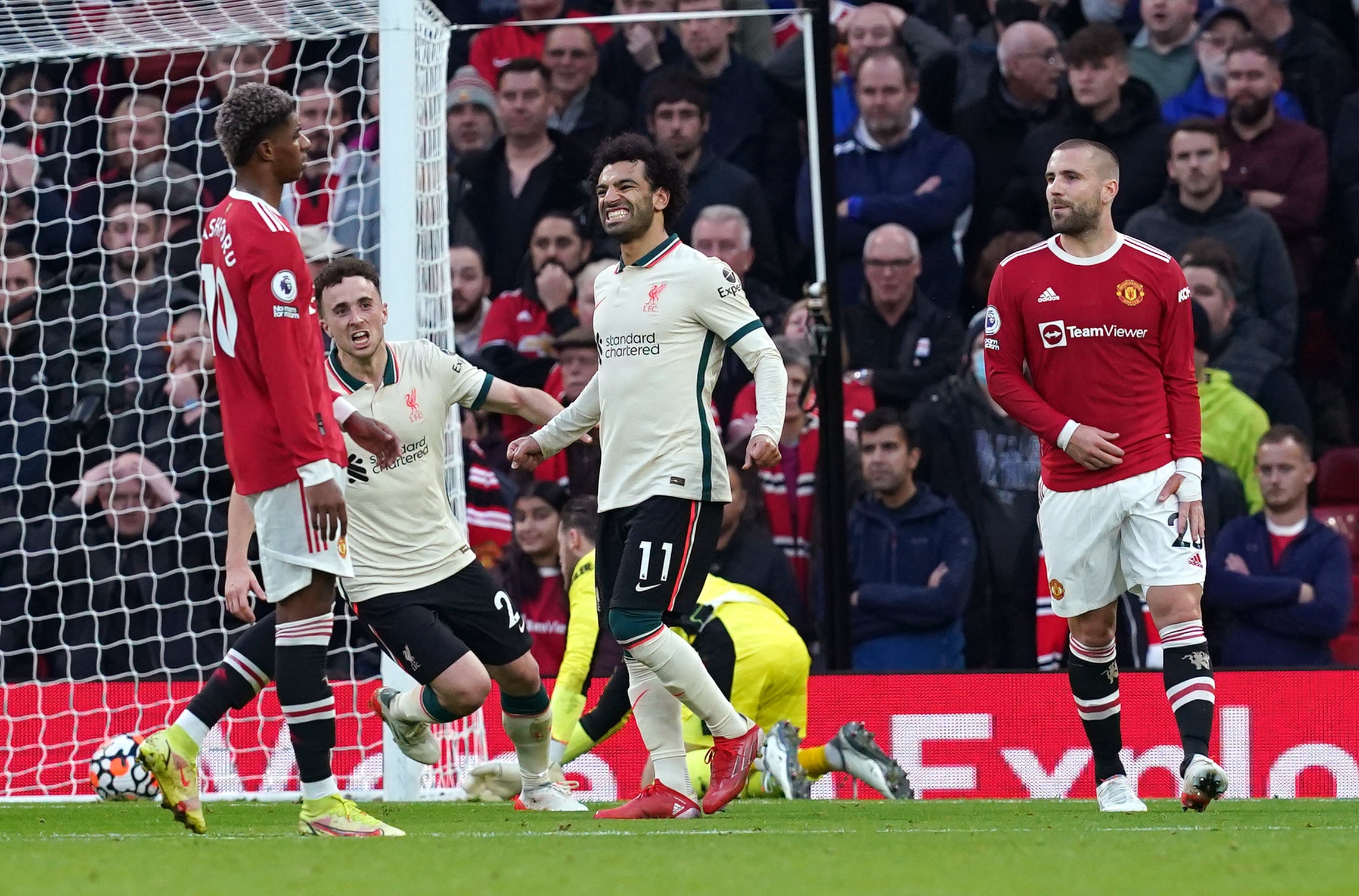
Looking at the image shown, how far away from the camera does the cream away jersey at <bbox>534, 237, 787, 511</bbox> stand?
565cm

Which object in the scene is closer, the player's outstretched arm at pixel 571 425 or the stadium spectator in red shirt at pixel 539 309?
the player's outstretched arm at pixel 571 425

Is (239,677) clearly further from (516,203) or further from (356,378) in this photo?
(516,203)

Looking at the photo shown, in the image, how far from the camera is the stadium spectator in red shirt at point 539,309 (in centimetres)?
945

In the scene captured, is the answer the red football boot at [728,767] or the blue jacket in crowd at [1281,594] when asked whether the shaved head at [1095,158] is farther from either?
the blue jacket in crowd at [1281,594]

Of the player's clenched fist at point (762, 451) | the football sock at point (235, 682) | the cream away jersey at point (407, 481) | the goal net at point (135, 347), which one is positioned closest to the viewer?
the player's clenched fist at point (762, 451)

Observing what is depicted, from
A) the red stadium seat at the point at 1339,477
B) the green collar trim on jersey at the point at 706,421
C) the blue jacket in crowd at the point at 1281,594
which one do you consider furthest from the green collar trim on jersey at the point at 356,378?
the red stadium seat at the point at 1339,477

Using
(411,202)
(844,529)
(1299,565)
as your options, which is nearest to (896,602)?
(844,529)

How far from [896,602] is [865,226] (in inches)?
76.5

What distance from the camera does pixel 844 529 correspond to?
28.8ft

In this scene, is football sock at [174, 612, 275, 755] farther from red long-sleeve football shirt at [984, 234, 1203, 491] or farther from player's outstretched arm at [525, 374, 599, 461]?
red long-sleeve football shirt at [984, 234, 1203, 491]

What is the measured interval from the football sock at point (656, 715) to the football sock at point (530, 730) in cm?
90

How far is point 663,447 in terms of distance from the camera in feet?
18.6

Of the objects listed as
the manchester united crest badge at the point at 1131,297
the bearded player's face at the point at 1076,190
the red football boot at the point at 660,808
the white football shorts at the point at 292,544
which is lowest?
the red football boot at the point at 660,808

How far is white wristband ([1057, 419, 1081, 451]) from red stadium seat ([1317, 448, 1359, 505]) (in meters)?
3.60
